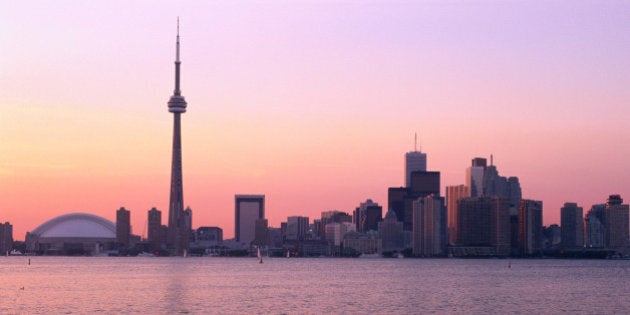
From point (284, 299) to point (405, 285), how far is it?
48094 mm

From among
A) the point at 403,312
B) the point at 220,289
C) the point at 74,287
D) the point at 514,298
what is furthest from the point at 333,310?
the point at 74,287

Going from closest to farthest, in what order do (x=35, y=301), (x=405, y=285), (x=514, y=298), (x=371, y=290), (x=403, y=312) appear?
(x=403, y=312) → (x=35, y=301) → (x=514, y=298) → (x=371, y=290) → (x=405, y=285)

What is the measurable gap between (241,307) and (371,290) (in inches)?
1632

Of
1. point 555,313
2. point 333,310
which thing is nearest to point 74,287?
point 333,310

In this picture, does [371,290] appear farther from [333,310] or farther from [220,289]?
[333,310]

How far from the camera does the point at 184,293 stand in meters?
145

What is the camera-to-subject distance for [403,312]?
112 m

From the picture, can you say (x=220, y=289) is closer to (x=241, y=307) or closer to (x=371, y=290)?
(x=371, y=290)

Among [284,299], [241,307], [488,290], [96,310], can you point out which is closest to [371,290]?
[488,290]

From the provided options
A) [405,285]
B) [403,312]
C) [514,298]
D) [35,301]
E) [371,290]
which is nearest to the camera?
[403,312]

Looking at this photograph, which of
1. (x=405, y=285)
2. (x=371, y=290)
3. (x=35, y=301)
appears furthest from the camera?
(x=405, y=285)

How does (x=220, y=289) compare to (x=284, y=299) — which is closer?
(x=284, y=299)

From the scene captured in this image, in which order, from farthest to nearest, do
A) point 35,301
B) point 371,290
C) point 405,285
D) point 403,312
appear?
1. point 405,285
2. point 371,290
3. point 35,301
4. point 403,312

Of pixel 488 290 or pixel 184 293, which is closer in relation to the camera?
pixel 184 293
